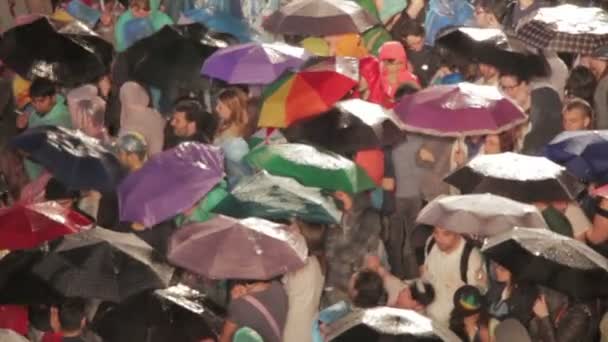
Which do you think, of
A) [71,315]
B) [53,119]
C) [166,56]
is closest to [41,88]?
[53,119]

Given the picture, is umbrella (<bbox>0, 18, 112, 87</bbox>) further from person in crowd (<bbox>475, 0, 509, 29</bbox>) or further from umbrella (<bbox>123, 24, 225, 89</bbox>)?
person in crowd (<bbox>475, 0, 509, 29</bbox>)

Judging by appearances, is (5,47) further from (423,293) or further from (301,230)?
(423,293)

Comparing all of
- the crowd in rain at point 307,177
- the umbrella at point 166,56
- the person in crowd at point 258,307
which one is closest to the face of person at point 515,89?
the crowd in rain at point 307,177

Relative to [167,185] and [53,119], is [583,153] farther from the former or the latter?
[53,119]

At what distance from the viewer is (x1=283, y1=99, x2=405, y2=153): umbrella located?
771cm

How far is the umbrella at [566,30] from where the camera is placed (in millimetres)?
9117

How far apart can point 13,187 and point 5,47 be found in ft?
4.24

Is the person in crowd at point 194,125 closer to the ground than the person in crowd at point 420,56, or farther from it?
farther from it

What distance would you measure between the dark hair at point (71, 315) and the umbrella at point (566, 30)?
4.85 meters

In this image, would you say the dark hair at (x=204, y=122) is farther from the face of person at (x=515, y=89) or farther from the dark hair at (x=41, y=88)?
the face of person at (x=515, y=89)

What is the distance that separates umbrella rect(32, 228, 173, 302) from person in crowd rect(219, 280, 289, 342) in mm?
393

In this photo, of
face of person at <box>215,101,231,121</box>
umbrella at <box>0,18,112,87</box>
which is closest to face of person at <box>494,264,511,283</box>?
face of person at <box>215,101,231,121</box>

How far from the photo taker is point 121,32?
427 inches

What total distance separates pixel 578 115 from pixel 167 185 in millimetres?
2989
